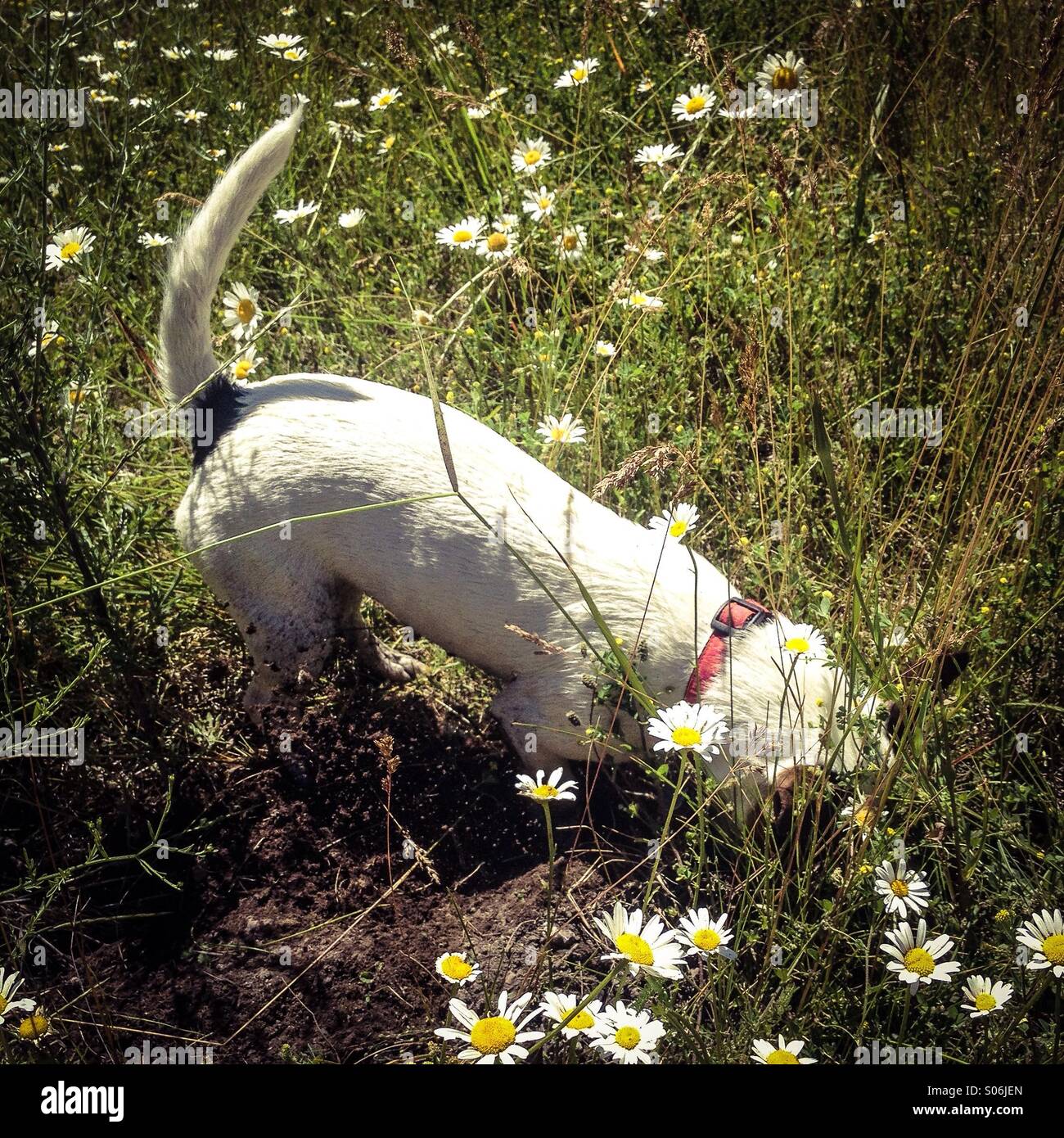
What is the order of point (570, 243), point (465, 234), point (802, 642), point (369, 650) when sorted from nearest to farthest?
point (802, 642)
point (369, 650)
point (570, 243)
point (465, 234)

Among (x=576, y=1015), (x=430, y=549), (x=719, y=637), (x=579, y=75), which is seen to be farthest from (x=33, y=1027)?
(x=579, y=75)

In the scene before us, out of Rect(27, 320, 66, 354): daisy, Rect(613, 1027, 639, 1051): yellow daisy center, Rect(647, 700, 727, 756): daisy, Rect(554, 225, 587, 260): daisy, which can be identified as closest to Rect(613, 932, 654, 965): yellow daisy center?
→ Rect(613, 1027, 639, 1051): yellow daisy center

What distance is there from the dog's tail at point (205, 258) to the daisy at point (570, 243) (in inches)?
39.4

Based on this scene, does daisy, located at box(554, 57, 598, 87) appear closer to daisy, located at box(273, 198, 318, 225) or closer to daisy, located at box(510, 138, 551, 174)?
daisy, located at box(510, 138, 551, 174)

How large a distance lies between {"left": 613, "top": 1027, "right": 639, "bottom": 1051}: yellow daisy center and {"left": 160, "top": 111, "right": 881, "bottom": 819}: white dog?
86 centimetres

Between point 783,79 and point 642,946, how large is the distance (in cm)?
241

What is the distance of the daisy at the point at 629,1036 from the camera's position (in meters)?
1.33

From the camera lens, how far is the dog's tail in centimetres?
224

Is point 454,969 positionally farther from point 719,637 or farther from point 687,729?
point 719,637

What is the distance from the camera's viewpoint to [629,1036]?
4.43 ft

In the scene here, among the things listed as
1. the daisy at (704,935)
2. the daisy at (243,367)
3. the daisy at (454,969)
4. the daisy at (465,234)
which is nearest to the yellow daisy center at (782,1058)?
the daisy at (704,935)

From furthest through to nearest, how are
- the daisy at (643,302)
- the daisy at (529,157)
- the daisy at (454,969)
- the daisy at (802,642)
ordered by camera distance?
the daisy at (529,157) < the daisy at (643,302) < the daisy at (802,642) < the daisy at (454,969)

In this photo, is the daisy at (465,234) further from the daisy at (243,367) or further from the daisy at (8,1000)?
the daisy at (8,1000)
